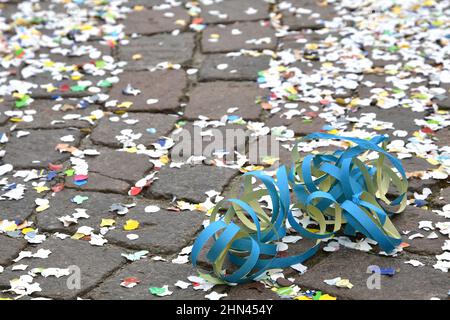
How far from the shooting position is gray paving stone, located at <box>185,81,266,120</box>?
416 centimetres

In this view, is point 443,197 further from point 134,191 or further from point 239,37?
point 239,37

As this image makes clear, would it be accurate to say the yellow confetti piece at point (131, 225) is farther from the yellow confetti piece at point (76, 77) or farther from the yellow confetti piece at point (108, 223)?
the yellow confetti piece at point (76, 77)

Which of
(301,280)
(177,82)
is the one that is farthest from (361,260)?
(177,82)

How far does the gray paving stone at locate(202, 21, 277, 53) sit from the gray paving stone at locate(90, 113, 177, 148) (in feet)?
2.92

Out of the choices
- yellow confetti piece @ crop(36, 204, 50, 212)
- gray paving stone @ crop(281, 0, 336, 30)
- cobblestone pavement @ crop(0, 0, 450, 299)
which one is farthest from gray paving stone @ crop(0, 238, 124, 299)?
gray paving stone @ crop(281, 0, 336, 30)

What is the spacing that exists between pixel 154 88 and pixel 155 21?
1056 millimetres

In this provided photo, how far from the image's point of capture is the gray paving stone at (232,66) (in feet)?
15.0

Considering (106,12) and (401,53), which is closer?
(401,53)

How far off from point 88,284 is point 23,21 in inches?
120

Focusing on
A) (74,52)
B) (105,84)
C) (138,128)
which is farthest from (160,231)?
(74,52)

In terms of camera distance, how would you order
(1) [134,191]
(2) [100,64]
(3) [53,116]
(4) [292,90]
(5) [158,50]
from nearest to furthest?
(1) [134,191]
(3) [53,116]
(4) [292,90]
(2) [100,64]
(5) [158,50]

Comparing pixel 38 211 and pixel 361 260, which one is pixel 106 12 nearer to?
pixel 38 211

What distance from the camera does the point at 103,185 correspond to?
3555 mm

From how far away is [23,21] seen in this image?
5457mm
